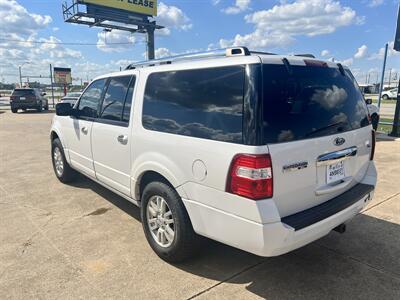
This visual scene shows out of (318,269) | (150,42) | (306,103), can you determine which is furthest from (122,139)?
(150,42)

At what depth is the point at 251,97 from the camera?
8.18 feet

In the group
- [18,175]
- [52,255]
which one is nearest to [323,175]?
[52,255]

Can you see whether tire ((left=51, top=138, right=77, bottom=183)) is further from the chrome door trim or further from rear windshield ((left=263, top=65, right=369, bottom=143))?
the chrome door trim

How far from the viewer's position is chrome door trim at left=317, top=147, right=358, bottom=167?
283cm

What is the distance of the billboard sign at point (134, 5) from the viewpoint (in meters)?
29.1

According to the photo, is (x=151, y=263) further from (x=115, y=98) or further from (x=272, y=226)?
(x=115, y=98)

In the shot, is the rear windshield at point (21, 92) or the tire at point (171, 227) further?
the rear windshield at point (21, 92)

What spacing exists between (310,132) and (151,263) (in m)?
1.97

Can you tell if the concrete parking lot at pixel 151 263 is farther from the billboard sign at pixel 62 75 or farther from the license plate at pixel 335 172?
the billboard sign at pixel 62 75

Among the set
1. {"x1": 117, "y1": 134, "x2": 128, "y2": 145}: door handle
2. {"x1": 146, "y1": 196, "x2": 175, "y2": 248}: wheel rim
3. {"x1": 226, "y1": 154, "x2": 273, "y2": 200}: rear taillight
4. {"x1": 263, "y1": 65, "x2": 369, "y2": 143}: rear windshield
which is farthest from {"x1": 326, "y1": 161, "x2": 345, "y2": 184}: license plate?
{"x1": 117, "y1": 134, "x2": 128, "y2": 145}: door handle

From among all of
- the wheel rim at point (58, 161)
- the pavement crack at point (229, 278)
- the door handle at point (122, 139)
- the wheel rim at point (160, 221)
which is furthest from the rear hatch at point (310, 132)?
the wheel rim at point (58, 161)

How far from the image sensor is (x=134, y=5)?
103 feet

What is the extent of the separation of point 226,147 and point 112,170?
6.81ft

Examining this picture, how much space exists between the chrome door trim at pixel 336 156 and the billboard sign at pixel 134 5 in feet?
96.9
